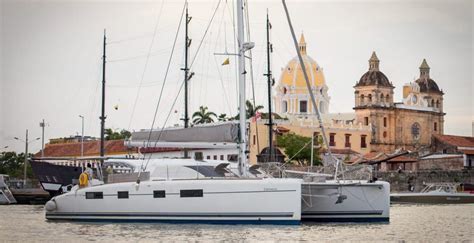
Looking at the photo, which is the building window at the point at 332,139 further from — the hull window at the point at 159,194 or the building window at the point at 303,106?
the hull window at the point at 159,194

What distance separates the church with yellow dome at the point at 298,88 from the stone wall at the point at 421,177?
1019 inches

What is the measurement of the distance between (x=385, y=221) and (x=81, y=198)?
403 inches

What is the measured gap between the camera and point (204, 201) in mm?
26469

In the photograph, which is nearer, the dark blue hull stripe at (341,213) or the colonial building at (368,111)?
the dark blue hull stripe at (341,213)

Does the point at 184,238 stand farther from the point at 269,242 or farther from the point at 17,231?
the point at 17,231

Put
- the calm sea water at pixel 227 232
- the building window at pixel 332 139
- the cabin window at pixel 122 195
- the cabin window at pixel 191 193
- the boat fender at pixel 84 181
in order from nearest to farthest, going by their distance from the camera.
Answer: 1. the calm sea water at pixel 227 232
2. the cabin window at pixel 191 193
3. the cabin window at pixel 122 195
4. the boat fender at pixel 84 181
5. the building window at pixel 332 139

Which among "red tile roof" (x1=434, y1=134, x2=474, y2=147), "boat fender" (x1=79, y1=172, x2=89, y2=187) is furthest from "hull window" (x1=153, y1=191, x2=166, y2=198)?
"red tile roof" (x1=434, y1=134, x2=474, y2=147)

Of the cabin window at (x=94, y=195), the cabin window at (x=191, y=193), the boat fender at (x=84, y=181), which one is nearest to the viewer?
the cabin window at (x=191, y=193)

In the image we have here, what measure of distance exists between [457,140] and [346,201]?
5945 cm

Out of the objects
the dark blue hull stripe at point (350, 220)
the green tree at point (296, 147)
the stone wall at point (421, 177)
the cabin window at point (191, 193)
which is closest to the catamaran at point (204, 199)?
the cabin window at point (191, 193)

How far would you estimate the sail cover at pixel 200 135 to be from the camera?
1186 inches

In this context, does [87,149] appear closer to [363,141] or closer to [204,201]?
[363,141]

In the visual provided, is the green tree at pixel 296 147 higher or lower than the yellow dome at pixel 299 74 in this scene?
lower

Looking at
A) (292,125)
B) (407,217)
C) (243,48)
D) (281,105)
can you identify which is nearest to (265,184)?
(243,48)
